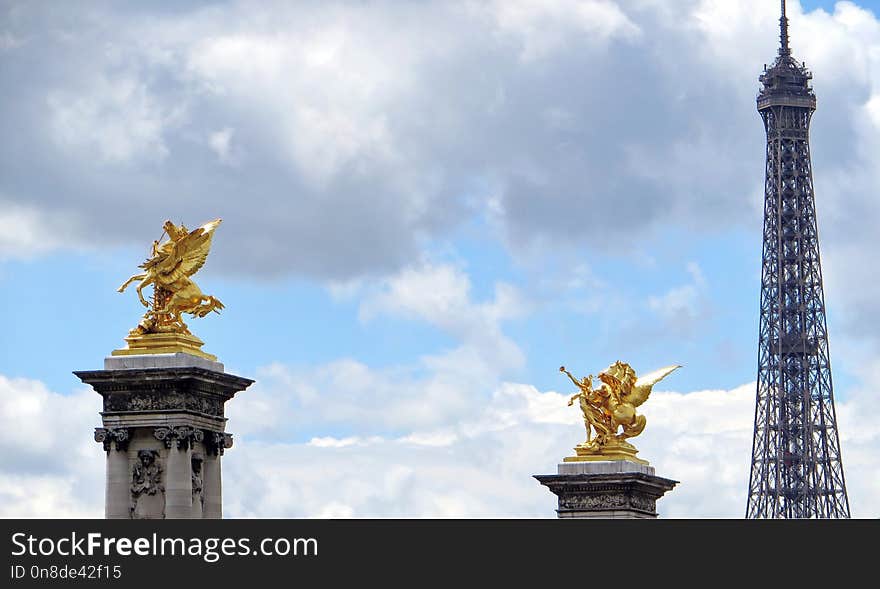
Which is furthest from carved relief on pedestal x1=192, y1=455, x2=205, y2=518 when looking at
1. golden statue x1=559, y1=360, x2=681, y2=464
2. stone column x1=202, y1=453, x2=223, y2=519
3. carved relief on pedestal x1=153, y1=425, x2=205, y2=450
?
golden statue x1=559, y1=360, x2=681, y2=464

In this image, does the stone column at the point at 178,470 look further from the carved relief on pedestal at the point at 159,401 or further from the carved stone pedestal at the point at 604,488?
the carved stone pedestal at the point at 604,488

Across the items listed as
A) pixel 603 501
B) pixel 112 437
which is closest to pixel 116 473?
pixel 112 437

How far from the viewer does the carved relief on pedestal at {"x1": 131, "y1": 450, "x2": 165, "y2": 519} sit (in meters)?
87.2

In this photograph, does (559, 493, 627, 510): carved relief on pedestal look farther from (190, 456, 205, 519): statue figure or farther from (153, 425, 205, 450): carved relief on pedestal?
(153, 425, 205, 450): carved relief on pedestal

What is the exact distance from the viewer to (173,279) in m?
89.4

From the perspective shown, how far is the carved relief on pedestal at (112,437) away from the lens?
288 feet

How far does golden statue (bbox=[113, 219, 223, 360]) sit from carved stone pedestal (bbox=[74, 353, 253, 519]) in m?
0.93

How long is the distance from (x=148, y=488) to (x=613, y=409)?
33267mm
